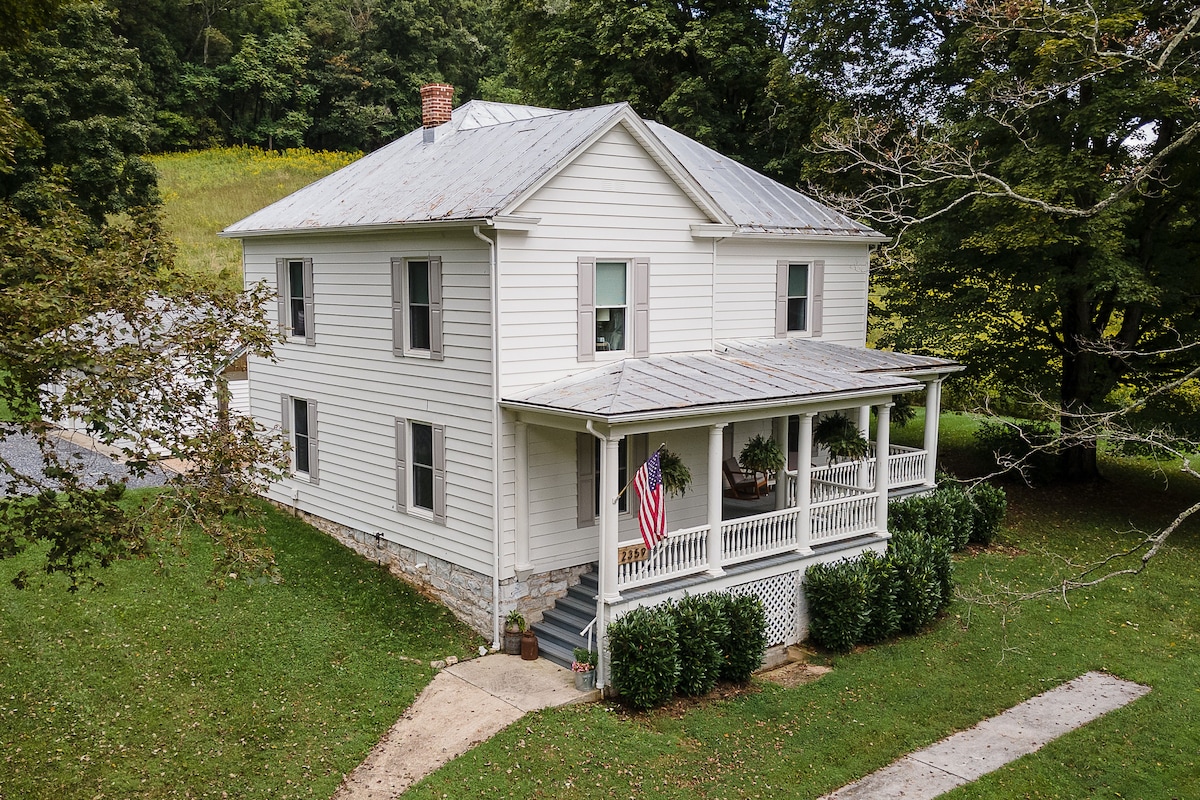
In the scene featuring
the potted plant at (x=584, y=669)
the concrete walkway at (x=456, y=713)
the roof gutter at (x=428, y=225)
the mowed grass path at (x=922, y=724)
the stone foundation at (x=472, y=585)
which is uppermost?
the roof gutter at (x=428, y=225)

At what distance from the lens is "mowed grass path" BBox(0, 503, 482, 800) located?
1084 cm

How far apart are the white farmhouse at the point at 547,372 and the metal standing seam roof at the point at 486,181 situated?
76mm

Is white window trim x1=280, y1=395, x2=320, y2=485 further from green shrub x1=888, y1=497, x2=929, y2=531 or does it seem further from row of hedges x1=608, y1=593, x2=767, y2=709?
green shrub x1=888, y1=497, x2=929, y2=531

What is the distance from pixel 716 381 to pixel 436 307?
4.56 metres

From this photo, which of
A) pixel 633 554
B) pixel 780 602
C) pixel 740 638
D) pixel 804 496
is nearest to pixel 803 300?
pixel 804 496

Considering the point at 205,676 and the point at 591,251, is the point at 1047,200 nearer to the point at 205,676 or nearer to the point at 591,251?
the point at 591,251

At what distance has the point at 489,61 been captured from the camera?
63406mm

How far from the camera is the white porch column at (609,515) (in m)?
13.4

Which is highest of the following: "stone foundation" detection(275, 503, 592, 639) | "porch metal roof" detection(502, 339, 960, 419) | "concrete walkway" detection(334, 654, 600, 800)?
"porch metal roof" detection(502, 339, 960, 419)

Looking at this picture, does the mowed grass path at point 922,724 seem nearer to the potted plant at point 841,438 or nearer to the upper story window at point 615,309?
the potted plant at point 841,438

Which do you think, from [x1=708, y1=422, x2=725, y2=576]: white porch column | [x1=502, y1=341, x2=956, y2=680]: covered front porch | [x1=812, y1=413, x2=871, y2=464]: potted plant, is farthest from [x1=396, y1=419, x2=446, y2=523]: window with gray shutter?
[x1=812, y1=413, x2=871, y2=464]: potted plant

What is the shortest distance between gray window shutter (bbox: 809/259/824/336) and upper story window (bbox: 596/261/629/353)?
19.5 feet

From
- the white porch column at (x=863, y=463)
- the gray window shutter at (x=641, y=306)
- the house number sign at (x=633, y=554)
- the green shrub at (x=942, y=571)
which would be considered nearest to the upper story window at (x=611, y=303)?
the gray window shutter at (x=641, y=306)

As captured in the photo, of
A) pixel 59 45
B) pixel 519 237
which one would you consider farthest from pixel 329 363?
pixel 59 45
